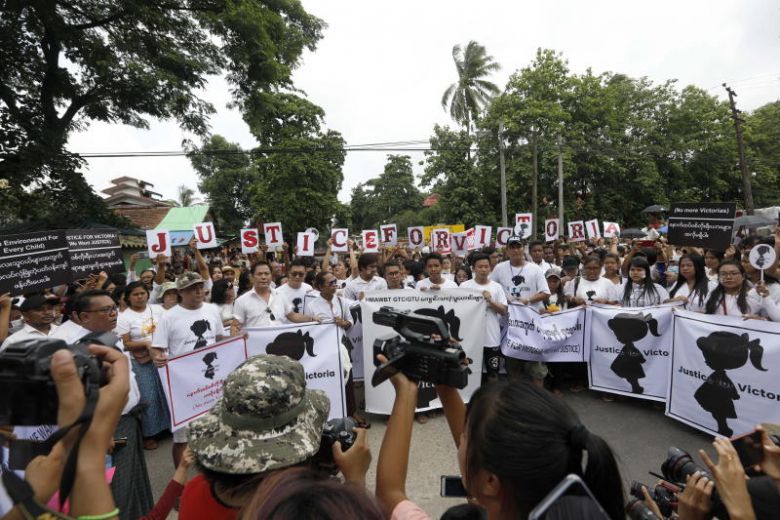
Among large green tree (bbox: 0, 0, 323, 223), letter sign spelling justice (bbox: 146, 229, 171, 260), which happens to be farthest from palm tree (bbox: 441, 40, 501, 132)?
letter sign spelling justice (bbox: 146, 229, 171, 260)

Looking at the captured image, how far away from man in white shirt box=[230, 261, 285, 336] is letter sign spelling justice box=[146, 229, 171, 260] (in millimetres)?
3107

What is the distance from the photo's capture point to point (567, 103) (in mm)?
24531

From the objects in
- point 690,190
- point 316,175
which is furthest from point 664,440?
point 690,190

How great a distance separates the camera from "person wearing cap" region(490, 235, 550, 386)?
527cm

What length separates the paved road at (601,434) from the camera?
351cm

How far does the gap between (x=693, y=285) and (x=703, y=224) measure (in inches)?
60.9

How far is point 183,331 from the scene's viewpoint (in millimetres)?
3873

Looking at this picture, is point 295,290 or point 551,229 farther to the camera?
point 551,229

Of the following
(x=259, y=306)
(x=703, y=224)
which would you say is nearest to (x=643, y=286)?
(x=703, y=224)

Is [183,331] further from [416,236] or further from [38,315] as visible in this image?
[416,236]

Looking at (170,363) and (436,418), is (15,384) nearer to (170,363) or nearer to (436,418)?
(170,363)

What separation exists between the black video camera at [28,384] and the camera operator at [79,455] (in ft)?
0.08

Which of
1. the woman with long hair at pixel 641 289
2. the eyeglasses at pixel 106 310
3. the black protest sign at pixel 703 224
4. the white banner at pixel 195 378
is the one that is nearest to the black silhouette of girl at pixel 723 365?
the woman with long hair at pixel 641 289

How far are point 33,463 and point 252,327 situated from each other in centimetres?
349
